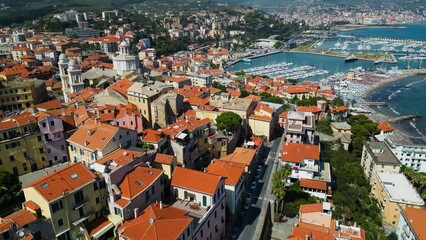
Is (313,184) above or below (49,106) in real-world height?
below

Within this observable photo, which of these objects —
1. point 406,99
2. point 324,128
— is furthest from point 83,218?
point 406,99

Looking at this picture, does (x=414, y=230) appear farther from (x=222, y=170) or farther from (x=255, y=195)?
(x=222, y=170)

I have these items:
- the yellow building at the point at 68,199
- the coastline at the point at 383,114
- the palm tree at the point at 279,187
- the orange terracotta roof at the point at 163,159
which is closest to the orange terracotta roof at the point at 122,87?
the orange terracotta roof at the point at 163,159

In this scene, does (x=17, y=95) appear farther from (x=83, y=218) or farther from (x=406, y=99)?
(x=406, y=99)

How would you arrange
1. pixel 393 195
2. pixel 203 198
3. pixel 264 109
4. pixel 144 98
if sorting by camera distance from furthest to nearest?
1. pixel 264 109
2. pixel 144 98
3. pixel 393 195
4. pixel 203 198

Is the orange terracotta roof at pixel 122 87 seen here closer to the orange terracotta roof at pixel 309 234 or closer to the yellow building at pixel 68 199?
the yellow building at pixel 68 199

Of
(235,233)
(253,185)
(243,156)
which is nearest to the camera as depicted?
(235,233)

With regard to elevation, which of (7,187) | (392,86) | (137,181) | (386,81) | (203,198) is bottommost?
(392,86)

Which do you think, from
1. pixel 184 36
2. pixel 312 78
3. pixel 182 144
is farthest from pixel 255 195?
pixel 184 36
